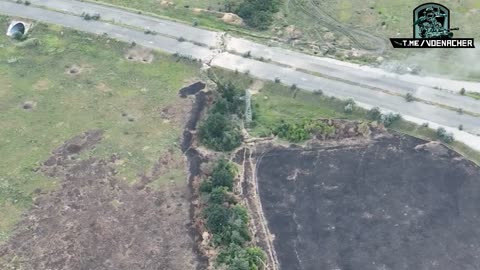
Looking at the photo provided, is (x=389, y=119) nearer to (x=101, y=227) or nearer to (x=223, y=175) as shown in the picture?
(x=223, y=175)

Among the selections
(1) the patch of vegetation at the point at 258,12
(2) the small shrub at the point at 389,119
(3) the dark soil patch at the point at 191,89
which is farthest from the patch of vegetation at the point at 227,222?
(1) the patch of vegetation at the point at 258,12

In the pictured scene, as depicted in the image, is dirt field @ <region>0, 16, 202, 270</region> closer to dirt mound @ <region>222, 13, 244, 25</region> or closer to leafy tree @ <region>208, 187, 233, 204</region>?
leafy tree @ <region>208, 187, 233, 204</region>

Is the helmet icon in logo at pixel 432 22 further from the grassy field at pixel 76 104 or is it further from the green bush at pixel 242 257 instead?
the green bush at pixel 242 257

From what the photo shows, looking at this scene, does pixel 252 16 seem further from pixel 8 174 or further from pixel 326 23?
pixel 8 174

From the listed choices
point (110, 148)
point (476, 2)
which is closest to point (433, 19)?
point (476, 2)

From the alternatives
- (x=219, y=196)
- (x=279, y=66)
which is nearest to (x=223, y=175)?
(x=219, y=196)
